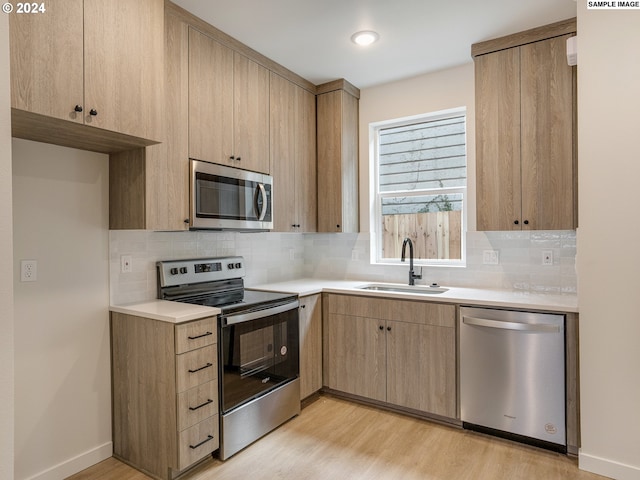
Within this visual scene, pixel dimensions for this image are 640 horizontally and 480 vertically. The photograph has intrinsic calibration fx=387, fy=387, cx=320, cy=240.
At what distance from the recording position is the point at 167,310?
7.05 feet

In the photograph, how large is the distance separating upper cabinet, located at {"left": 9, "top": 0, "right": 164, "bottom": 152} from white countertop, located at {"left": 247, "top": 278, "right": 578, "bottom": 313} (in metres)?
1.57

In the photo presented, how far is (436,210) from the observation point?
3357 mm

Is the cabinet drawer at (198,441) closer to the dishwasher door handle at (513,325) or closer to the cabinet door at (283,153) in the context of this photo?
the cabinet door at (283,153)

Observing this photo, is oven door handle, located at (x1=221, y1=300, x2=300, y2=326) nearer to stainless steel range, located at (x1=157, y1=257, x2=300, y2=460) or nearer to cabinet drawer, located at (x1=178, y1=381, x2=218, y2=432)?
stainless steel range, located at (x1=157, y1=257, x2=300, y2=460)

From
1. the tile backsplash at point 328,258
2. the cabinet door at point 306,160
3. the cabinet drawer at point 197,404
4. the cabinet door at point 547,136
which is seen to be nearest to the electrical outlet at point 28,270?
the tile backsplash at point 328,258

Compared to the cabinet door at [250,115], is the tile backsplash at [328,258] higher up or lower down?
lower down

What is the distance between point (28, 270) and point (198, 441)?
1253mm

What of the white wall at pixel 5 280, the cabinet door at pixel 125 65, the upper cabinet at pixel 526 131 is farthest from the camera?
the upper cabinet at pixel 526 131

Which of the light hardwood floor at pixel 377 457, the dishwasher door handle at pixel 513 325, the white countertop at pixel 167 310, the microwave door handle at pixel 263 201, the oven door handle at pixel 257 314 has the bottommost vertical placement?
the light hardwood floor at pixel 377 457

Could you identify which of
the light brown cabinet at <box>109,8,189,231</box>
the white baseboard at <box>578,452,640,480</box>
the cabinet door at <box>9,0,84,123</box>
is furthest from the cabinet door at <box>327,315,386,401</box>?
the cabinet door at <box>9,0,84,123</box>

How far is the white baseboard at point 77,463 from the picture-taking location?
2050mm

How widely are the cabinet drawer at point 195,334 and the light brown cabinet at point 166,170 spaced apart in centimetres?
59

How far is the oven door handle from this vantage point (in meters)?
2.27

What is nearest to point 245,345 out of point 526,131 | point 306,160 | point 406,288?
point 406,288
